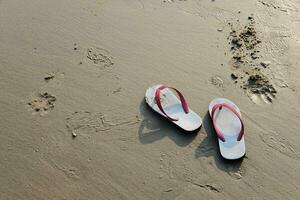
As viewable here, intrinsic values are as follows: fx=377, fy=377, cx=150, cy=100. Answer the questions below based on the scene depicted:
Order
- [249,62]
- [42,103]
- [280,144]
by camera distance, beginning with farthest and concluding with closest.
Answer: [249,62] → [42,103] → [280,144]

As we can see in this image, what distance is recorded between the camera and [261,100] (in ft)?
8.50

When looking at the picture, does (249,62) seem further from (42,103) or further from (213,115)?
(42,103)

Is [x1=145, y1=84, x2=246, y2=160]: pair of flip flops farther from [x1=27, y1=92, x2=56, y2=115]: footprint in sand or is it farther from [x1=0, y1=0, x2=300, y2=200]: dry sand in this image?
[x1=27, y1=92, x2=56, y2=115]: footprint in sand

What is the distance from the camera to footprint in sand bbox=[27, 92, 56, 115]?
2.47m

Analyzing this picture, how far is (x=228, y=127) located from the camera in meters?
2.47

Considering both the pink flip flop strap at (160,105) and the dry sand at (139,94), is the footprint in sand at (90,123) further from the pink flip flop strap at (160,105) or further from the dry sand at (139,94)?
the pink flip flop strap at (160,105)

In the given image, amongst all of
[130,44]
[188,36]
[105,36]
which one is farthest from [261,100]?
[105,36]

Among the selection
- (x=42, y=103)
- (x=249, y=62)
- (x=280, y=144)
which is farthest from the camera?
(x=249, y=62)

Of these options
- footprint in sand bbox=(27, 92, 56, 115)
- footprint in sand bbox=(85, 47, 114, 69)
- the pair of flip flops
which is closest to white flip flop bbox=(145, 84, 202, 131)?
the pair of flip flops

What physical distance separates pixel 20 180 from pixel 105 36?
129 centimetres

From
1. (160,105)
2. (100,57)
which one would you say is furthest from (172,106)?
(100,57)

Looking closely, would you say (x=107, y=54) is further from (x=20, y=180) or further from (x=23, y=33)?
(x=20, y=180)

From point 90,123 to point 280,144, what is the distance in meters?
1.22

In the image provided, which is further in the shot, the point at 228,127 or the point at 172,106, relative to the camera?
the point at 172,106
